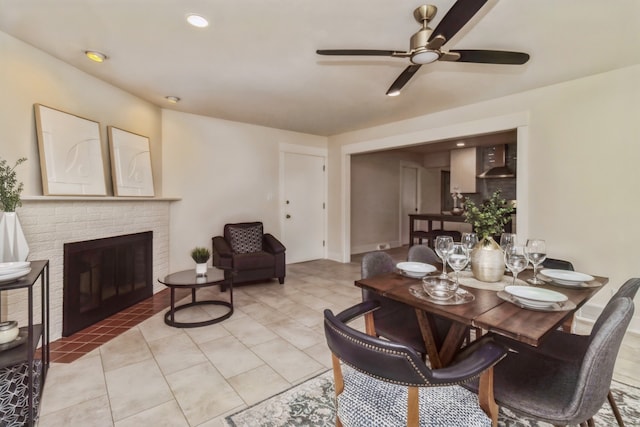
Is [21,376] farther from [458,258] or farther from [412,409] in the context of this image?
[458,258]

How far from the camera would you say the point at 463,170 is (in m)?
6.46

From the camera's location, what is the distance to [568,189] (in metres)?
2.99

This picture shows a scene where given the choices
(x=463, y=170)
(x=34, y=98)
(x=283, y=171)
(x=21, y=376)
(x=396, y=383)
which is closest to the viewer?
(x=396, y=383)

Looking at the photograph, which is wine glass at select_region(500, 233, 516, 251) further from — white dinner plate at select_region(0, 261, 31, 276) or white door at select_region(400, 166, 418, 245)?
white door at select_region(400, 166, 418, 245)

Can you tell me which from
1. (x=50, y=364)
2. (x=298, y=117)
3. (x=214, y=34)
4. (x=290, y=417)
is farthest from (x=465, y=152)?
(x=50, y=364)

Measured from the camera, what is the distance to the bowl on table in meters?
1.38

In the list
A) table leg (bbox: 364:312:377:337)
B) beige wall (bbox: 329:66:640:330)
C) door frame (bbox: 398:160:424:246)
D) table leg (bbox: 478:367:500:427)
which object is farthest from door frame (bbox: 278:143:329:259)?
table leg (bbox: 478:367:500:427)

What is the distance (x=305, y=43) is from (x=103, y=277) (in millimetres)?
2972

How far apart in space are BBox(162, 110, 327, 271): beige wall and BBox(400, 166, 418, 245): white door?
344cm

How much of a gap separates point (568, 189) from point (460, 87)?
154 cm

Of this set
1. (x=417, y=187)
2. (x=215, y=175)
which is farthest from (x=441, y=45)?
(x=417, y=187)

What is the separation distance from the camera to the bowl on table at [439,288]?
1.38m

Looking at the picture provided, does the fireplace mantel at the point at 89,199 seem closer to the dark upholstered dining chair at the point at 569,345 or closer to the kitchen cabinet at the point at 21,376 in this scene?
the kitchen cabinet at the point at 21,376

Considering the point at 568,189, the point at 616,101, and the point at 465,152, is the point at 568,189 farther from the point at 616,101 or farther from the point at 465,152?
the point at 465,152
